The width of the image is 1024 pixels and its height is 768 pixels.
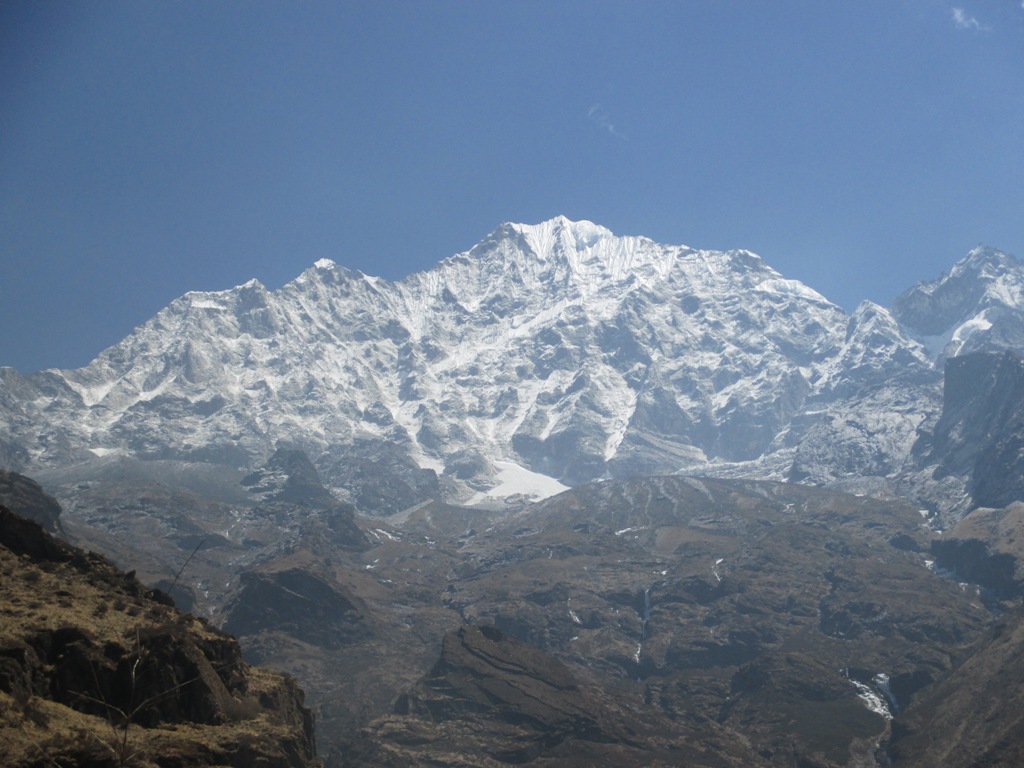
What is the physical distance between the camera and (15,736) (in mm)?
58219

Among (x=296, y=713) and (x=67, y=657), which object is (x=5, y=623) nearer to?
(x=67, y=657)

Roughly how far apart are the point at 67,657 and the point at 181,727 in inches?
426

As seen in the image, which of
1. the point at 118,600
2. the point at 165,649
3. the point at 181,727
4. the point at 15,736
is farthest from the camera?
the point at 118,600

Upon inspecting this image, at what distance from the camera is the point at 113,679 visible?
7931cm

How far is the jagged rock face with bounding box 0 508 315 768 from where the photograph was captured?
207 ft

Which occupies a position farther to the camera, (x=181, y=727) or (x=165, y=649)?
(x=165, y=649)

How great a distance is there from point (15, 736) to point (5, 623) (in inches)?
885

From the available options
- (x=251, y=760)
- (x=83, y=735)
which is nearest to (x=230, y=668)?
(x=251, y=760)

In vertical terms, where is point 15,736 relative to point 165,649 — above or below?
below

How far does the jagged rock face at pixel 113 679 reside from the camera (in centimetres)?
6312

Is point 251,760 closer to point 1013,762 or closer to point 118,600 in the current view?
point 118,600

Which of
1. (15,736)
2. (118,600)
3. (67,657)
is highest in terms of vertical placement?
(118,600)

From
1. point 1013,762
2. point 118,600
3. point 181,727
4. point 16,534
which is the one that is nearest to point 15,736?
point 181,727

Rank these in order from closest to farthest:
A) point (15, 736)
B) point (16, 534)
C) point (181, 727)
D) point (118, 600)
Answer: point (15, 736) < point (181, 727) < point (118, 600) < point (16, 534)
